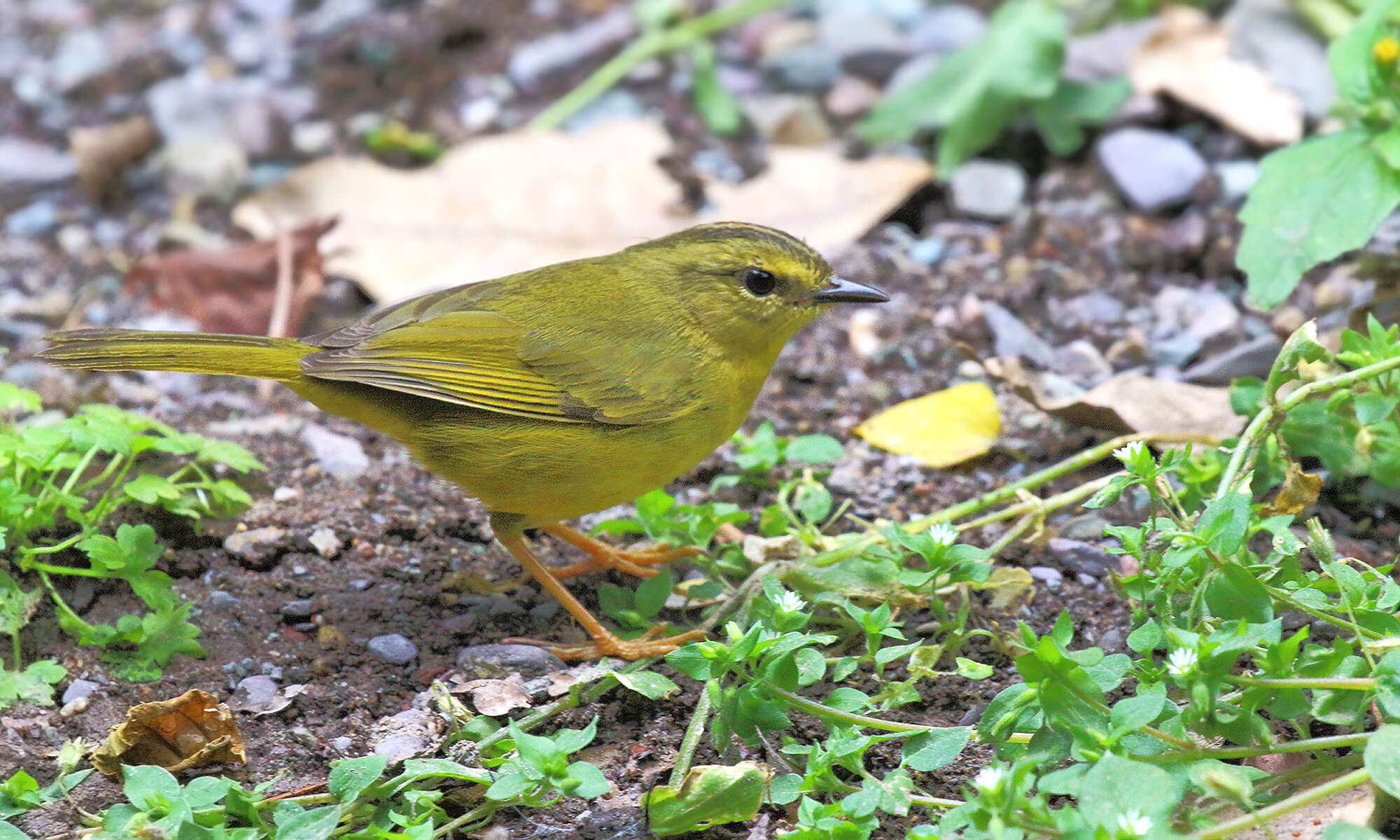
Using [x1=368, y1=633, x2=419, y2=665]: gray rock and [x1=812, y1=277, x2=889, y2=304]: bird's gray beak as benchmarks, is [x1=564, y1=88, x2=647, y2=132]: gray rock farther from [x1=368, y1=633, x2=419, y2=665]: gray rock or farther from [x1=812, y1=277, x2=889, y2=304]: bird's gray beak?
[x1=368, y1=633, x2=419, y2=665]: gray rock

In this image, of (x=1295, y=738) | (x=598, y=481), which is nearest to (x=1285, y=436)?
(x=1295, y=738)

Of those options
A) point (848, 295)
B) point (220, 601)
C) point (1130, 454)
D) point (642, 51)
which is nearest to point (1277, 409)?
point (1130, 454)

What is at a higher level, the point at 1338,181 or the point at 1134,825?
the point at 1338,181

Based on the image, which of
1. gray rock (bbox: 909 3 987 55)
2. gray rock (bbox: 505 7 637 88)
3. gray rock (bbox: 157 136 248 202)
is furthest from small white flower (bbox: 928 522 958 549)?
gray rock (bbox: 505 7 637 88)

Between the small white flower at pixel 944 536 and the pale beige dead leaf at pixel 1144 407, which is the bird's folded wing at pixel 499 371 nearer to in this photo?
the small white flower at pixel 944 536

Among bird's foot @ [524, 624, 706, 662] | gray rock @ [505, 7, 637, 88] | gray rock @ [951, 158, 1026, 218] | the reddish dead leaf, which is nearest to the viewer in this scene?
bird's foot @ [524, 624, 706, 662]

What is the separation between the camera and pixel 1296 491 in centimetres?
346

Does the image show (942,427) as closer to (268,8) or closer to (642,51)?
(642,51)

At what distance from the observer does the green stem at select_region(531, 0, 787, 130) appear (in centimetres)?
690

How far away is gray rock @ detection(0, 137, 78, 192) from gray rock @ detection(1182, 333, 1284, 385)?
5174mm

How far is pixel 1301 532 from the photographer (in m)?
3.84

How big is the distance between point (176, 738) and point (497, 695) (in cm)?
74

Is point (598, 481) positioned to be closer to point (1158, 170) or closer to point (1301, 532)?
point (1301, 532)

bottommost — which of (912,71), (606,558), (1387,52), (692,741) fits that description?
(606,558)
